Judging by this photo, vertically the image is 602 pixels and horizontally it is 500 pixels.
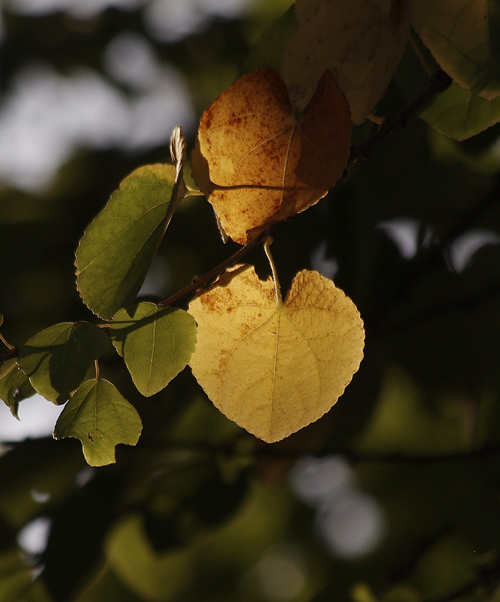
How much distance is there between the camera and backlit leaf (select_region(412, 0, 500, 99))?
0.16m

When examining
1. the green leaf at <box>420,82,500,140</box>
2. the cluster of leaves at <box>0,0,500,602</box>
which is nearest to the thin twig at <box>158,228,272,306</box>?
the cluster of leaves at <box>0,0,500,602</box>

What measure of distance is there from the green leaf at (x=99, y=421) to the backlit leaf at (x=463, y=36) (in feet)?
0.51

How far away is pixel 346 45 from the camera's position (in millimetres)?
156

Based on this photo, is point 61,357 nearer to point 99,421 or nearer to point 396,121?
point 99,421

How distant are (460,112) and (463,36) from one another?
6 centimetres

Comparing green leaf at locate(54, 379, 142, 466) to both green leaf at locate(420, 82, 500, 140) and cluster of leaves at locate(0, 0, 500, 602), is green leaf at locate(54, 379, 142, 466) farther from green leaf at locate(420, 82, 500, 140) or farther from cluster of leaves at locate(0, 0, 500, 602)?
green leaf at locate(420, 82, 500, 140)

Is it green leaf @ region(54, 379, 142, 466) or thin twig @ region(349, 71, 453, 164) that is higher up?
thin twig @ region(349, 71, 453, 164)

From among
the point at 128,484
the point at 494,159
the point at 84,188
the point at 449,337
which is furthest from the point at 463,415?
the point at 84,188

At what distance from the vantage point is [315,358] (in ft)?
0.58

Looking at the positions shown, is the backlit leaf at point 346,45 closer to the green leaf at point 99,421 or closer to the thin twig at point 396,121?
the thin twig at point 396,121

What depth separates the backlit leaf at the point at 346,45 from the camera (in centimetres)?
15

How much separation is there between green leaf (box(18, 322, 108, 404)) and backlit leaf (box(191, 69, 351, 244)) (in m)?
0.06

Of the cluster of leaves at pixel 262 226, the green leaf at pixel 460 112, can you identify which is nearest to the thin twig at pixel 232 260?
the cluster of leaves at pixel 262 226

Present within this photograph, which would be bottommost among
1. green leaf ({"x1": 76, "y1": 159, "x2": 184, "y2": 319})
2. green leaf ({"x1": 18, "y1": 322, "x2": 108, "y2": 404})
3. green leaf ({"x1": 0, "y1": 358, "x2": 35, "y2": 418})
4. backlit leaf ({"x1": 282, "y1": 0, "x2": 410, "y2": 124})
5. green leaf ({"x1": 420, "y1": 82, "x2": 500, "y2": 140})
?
green leaf ({"x1": 420, "y1": 82, "x2": 500, "y2": 140})
